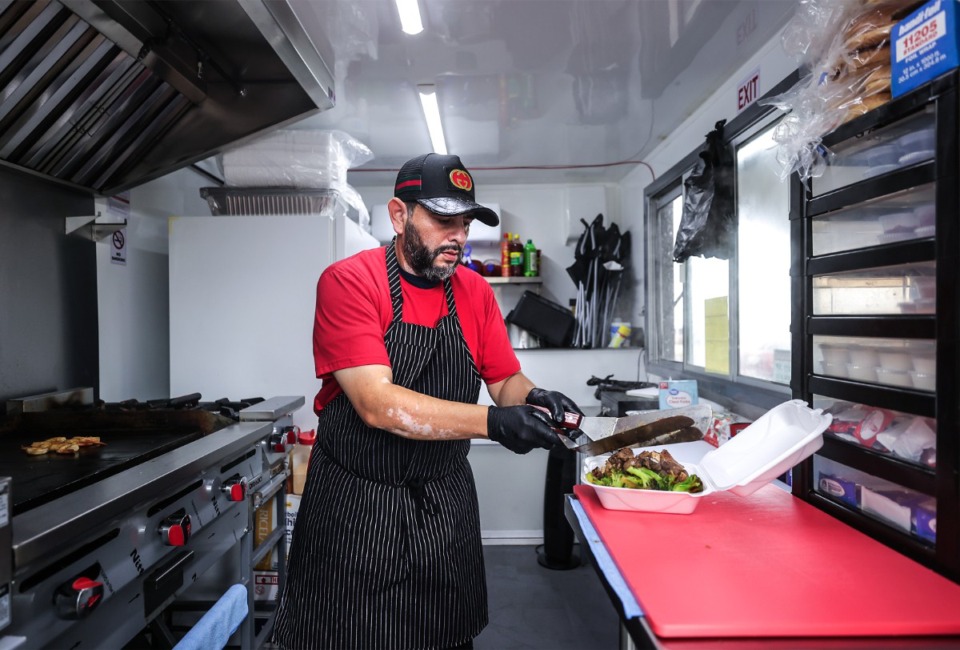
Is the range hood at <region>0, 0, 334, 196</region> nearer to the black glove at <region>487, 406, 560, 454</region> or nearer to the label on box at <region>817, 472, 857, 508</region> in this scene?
the black glove at <region>487, 406, 560, 454</region>

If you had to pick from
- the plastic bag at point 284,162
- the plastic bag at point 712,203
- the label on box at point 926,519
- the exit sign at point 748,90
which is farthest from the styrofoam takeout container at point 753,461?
the plastic bag at point 284,162

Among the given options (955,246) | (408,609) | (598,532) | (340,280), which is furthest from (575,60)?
(408,609)

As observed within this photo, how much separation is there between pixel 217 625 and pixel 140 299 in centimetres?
201

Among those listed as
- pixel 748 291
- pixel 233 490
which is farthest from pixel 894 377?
pixel 233 490

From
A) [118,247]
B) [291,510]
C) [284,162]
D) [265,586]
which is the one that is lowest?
[265,586]

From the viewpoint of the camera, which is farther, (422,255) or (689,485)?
(422,255)

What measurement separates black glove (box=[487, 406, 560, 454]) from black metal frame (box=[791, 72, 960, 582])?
68 cm

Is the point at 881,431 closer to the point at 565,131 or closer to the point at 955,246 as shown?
the point at 955,246

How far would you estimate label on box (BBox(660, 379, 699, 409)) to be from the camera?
2.55 m

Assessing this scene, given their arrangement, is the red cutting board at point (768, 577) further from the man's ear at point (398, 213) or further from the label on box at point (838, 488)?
the man's ear at point (398, 213)

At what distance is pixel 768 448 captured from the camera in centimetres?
140

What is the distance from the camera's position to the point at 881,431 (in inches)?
48.6

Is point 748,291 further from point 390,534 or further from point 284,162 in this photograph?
point 284,162

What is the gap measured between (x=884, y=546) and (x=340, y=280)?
4.58 feet
